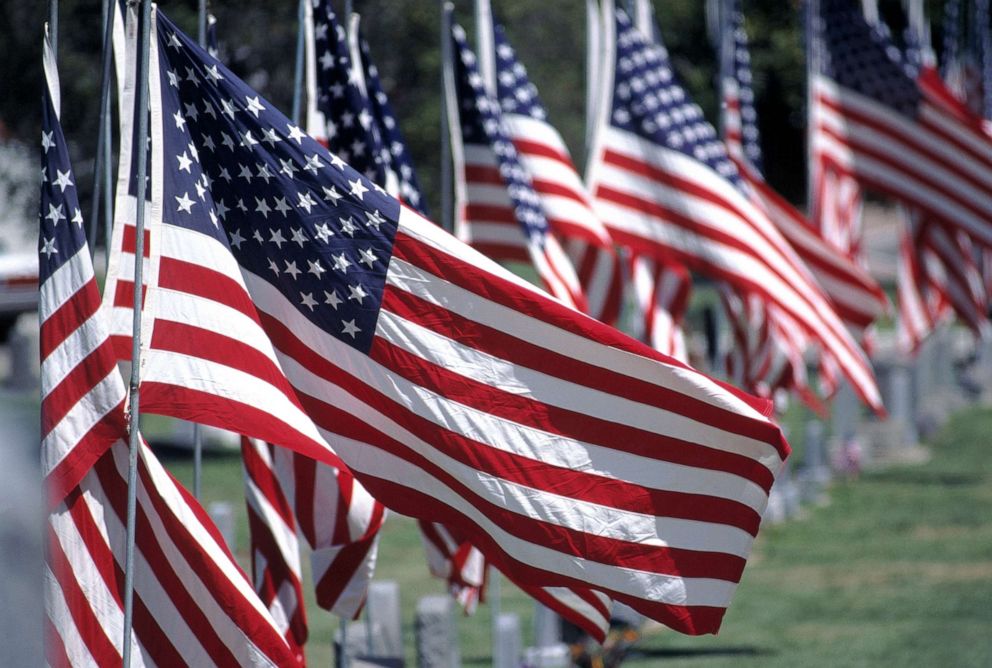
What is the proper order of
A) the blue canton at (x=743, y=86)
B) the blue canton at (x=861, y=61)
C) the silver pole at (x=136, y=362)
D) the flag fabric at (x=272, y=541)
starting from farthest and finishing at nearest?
the blue canton at (x=743, y=86), the blue canton at (x=861, y=61), the flag fabric at (x=272, y=541), the silver pole at (x=136, y=362)

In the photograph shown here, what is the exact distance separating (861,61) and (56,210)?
11.5 m

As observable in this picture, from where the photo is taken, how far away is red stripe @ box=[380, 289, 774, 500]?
6.61 metres

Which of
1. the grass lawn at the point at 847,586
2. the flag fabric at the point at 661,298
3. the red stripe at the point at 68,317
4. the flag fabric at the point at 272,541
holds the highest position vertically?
the red stripe at the point at 68,317

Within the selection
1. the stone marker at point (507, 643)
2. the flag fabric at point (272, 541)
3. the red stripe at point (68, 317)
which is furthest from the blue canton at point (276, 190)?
the stone marker at point (507, 643)

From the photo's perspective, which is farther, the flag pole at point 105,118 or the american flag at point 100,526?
the flag pole at point 105,118

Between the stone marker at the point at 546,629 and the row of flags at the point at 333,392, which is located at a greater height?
the row of flags at the point at 333,392

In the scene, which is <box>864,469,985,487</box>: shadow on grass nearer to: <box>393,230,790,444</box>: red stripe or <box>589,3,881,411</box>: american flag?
<box>589,3,881,411</box>: american flag

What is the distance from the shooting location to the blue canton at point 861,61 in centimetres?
1603

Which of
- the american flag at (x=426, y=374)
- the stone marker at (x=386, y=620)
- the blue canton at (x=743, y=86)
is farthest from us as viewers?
the blue canton at (x=743, y=86)

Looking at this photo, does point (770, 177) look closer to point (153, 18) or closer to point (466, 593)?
point (466, 593)

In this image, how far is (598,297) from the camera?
12586 mm

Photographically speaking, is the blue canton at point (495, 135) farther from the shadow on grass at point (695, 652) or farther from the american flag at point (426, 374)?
the american flag at point (426, 374)

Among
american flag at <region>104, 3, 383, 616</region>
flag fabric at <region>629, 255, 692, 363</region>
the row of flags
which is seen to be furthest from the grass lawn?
american flag at <region>104, 3, 383, 616</region>

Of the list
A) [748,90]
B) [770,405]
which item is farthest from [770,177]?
[770,405]
